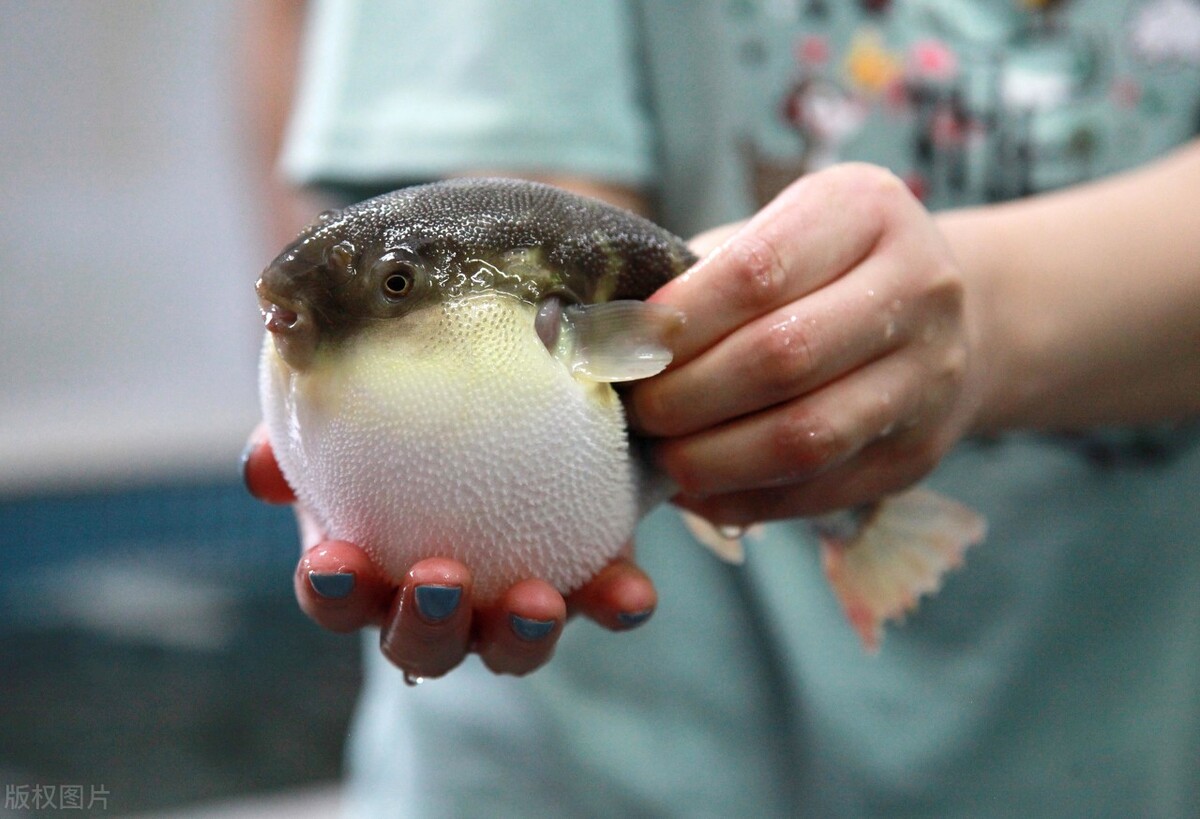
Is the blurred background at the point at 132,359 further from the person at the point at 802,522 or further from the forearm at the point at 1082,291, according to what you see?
the forearm at the point at 1082,291

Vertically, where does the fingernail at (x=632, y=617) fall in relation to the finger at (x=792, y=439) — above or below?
below

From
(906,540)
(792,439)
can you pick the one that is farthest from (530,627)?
(906,540)

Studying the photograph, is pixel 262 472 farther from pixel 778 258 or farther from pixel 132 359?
pixel 132 359

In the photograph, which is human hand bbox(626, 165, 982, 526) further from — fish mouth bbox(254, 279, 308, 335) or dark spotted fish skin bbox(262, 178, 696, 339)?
fish mouth bbox(254, 279, 308, 335)

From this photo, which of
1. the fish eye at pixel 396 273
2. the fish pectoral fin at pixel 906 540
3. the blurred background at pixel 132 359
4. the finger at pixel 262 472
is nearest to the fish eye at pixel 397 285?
the fish eye at pixel 396 273

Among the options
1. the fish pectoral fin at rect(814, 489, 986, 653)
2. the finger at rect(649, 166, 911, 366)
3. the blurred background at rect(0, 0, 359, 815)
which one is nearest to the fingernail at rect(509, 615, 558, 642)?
the finger at rect(649, 166, 911, 366)

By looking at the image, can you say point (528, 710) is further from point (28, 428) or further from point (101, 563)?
point (28, 428)
